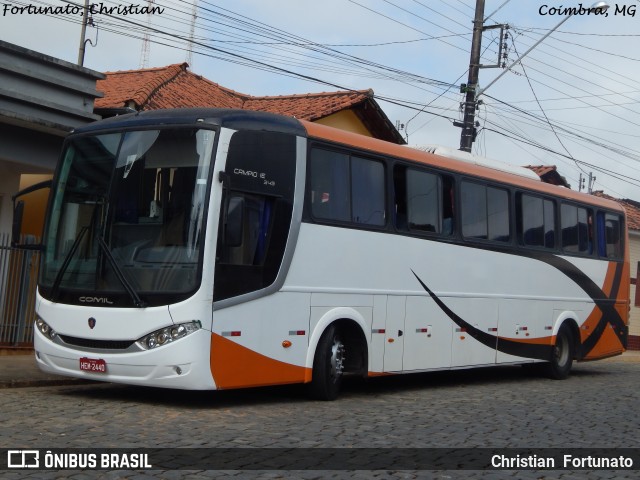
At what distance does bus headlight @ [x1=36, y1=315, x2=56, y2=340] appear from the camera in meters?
11.4

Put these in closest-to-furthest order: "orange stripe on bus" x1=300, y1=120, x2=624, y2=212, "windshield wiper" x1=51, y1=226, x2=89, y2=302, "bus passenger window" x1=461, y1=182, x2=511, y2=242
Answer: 1. "windshield wiper" x1=51, y1=226, x2=89, y2=302
2. "orange stripe on bus" x1=300, y1=120, x2=624, y2=212
3. "bus passenger window" x1=461, y1=182, x2=511, y2=242

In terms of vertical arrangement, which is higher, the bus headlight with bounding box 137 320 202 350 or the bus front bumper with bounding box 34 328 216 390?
the bus headlight with bounding box 137 320 202 350

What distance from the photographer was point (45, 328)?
11500 millimetres

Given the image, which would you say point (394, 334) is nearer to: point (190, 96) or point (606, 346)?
point (606, 346)

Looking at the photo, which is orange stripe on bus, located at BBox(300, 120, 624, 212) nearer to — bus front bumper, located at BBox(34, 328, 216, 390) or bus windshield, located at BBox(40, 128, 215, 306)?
bus windshield, located at BBox(40, 128, 215, 306)

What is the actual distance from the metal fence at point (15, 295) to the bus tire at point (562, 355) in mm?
9307

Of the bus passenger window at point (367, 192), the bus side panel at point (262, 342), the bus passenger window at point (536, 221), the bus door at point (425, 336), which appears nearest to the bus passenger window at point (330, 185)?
the bus passenger window at point (367, 192)

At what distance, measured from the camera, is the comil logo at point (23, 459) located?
7348 millimetres

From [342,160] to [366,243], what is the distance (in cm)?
116

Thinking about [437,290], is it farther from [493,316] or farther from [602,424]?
[602,424]

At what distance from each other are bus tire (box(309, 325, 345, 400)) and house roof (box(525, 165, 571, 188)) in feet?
81.2

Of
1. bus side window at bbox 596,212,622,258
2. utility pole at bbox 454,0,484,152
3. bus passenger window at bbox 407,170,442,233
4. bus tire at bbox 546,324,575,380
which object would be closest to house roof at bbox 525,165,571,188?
utility pole at bbox 454,0,484,152

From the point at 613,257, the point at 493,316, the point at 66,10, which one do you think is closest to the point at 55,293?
the point at 493,316

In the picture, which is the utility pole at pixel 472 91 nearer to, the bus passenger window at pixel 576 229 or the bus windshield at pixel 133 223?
the bus passenger window at pixel 576 229
